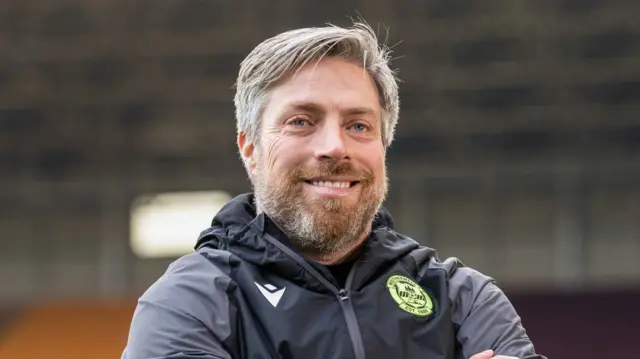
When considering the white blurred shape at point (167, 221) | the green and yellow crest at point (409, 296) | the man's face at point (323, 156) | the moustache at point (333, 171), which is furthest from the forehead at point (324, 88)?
the white blurred shape at point (167, 221)

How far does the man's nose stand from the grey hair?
134 mm

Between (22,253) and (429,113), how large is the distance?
4.40m

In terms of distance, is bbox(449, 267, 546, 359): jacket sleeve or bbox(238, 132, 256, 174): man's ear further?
bbox(238, 132, 256, 174): man's ear

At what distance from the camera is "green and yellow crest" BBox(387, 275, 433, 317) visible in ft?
6.28

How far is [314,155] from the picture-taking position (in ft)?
6.32

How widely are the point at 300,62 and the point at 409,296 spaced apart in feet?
1.54

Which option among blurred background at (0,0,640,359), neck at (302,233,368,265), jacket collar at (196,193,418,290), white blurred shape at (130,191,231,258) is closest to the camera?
jacket collar at (196,193,418,290)

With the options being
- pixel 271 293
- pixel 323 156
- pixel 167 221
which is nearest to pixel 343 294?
pixel 271 293

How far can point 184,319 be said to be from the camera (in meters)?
1.81

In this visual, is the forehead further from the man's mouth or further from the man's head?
the man's mouth

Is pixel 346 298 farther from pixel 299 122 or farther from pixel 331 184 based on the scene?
pixel 299 122

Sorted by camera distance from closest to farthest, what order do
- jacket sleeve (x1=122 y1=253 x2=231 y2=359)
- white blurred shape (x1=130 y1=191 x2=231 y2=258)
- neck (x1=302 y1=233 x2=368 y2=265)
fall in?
jacket sleeve (x1=122 y1=253 x2=231 y2=359)
neck (x1=302 y1=233 x2=368 y2=265)
white blurred shape (x1=130 y1=191 x2=231 y2=258)

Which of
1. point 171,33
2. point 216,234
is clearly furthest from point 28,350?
point 216,234

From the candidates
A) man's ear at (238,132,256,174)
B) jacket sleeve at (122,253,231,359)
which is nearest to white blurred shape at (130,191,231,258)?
man's ear at (238,132,256,174)
